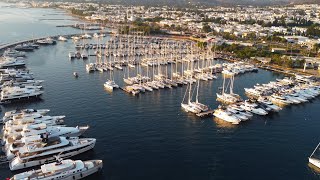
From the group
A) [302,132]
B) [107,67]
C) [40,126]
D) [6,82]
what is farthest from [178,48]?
[40,126]

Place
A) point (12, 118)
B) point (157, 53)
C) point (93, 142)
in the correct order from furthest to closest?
point (157, 53), point (12, 118), point (93, 142)

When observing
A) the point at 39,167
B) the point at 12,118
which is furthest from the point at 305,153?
the point at 12,118

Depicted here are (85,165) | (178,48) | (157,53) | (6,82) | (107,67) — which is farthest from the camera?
(178,48)

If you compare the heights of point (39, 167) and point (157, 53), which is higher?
point (157, 53)

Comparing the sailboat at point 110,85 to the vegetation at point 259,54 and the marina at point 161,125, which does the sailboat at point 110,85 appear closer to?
the marina at point 161,125

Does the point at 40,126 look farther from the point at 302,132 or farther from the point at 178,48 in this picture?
the point at 178,48

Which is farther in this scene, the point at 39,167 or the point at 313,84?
the point at 313,84

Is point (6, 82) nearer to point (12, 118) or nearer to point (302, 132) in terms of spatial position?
point (12, 118)
